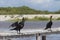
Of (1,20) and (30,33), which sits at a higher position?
(30,33)

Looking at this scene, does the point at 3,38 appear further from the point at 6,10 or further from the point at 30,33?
the point at 6,10

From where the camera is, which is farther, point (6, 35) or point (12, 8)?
point (12, 8)

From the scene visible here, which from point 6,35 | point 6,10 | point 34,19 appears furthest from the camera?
point 6,10

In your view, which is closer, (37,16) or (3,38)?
(3,38)

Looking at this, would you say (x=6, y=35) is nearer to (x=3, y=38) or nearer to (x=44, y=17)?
(x=3, y=38)

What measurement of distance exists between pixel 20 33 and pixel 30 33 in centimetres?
43

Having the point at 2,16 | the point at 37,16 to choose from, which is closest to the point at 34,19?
the point at 37,16

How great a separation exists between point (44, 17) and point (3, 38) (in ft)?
152

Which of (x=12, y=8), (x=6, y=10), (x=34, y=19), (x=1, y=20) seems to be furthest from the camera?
(x=12, y=8)

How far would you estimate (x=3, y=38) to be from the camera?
1447 cm

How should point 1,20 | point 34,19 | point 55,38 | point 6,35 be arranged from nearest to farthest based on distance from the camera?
1. point 6,35
2. point 55,38
3. point 1,20
4. point 34,19

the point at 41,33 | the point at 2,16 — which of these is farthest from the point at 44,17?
the point at 41,33

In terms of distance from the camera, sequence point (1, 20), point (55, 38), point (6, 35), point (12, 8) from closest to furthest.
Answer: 1. point (6, 35)
2. point (55, 38)
3. point (1, 20)
4. point (12, 8)

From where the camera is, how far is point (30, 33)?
14.9 m
